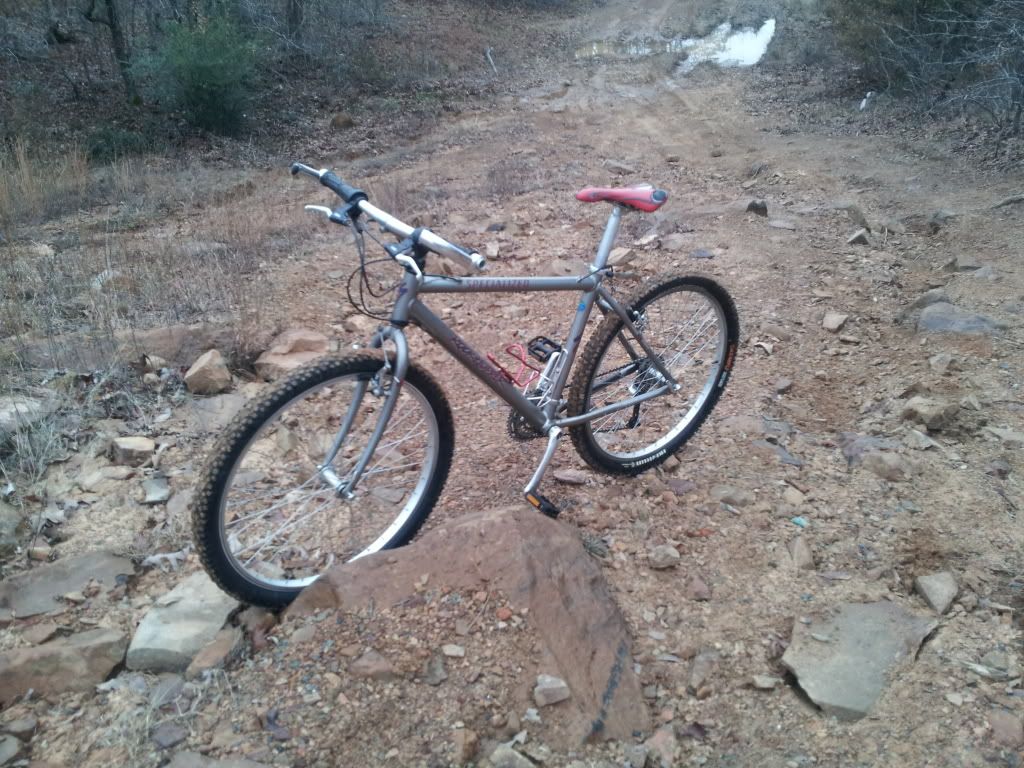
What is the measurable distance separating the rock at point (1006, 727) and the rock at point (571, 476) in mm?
1673

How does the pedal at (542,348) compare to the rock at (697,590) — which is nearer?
the rock at (697,590)

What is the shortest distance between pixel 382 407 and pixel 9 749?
4.39 feet

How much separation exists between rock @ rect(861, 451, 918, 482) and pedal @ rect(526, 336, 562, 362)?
1533 mm

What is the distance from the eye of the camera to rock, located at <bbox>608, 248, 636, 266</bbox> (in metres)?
5.75

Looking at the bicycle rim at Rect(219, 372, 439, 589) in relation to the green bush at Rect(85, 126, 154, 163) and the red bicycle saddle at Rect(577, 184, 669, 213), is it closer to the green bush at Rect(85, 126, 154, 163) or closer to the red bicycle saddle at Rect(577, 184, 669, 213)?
the red bicycle saddle at Rect(577, 184, 669, 213)

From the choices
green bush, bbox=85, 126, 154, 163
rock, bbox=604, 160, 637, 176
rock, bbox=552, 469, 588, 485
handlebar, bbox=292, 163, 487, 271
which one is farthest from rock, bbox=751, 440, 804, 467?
green bush, bbox=85, 126, 154, 163

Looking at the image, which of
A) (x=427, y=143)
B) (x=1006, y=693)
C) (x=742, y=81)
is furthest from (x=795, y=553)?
(x=742, y=81)

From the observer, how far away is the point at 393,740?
210cm

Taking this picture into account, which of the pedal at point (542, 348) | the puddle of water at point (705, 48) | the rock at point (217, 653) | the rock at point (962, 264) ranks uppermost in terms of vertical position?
the puddle of water at point (705, 48)

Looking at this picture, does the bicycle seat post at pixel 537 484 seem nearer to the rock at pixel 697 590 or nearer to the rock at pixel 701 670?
the rock at pixel 697 590

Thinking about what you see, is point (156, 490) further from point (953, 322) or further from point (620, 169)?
point (620, 169)

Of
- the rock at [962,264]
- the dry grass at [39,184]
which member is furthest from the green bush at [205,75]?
the rock at [962,264]

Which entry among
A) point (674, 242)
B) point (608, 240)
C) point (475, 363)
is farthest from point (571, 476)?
point (674, 242)

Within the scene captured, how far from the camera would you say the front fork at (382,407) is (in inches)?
95.2
